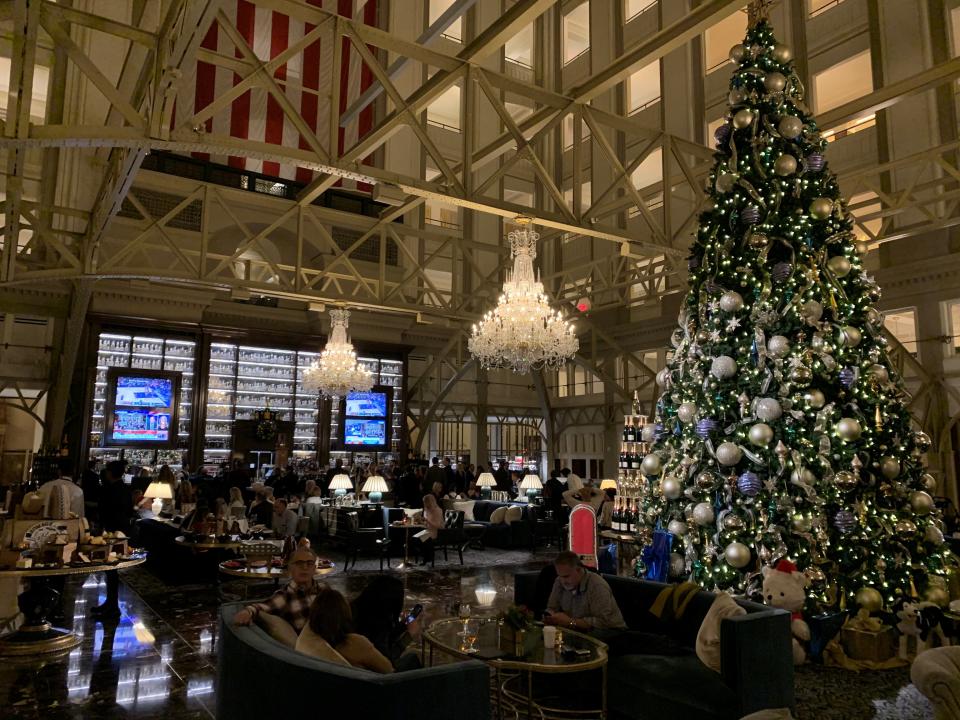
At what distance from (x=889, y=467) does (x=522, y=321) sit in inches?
172

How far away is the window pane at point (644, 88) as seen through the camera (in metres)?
17.9

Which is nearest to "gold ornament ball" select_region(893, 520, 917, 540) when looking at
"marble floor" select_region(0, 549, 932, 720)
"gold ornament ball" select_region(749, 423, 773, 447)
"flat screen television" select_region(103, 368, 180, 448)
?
"marble floor" select_region(0, 549, 932, 720)

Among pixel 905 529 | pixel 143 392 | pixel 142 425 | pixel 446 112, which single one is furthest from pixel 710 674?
pixel 446 112

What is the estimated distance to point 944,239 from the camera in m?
12.5

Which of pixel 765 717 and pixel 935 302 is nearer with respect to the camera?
pixel 765 717

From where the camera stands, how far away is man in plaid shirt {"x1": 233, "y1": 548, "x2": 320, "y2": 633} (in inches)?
147

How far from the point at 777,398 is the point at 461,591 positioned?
4.42 meters

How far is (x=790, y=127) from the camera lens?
606 cm

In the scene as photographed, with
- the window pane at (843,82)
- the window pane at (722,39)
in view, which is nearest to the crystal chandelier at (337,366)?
the window pane at (722,39)

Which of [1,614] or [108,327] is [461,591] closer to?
[1,614]

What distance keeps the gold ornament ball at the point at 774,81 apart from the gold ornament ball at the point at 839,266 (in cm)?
165

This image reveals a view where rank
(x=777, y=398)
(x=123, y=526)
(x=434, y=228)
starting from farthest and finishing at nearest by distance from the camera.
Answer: (x=434, y=228) < (x=123, y=526) < (x=777, y=398)

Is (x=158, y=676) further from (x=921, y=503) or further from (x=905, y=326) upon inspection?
(x=905, y=326)

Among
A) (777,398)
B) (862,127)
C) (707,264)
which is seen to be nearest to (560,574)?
(777,398)
